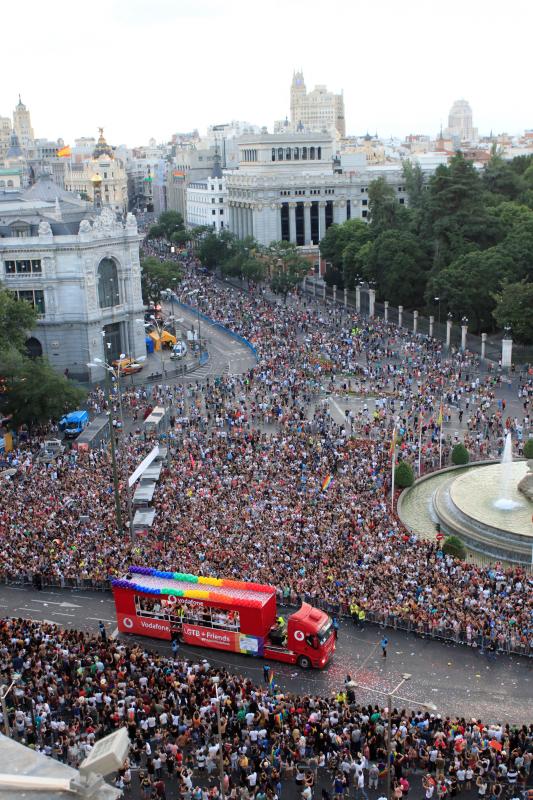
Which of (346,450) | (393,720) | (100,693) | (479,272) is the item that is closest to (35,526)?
(100,693)

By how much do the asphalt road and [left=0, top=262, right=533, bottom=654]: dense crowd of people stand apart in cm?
74

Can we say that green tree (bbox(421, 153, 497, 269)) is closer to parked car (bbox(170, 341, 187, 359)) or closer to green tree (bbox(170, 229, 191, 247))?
parked car (bbox(170, 341, 187, 359))

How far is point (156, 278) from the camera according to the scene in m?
91.9

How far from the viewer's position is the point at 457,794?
21406 millimetres

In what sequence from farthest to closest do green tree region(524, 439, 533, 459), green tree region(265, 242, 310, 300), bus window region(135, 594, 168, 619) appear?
green tree region(265, 242, 310, 300) < green tree region(524, 439, 533, 459) < bus window region(135, 594, 168, 619)

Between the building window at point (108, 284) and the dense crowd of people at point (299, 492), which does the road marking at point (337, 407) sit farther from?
the building window at point (108, 284)

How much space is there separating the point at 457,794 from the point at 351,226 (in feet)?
262

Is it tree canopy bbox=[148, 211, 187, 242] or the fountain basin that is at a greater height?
tree canopy bbox=[148, 211, 187, 242]

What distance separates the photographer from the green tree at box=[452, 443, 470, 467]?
4450 cm

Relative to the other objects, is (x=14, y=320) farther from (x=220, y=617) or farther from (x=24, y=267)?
(x=220, y=617)

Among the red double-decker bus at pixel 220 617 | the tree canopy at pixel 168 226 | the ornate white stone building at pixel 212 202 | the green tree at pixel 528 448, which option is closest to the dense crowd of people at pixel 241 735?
the red double-decker bus at pixel 220 617

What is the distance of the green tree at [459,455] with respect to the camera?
4450 cm

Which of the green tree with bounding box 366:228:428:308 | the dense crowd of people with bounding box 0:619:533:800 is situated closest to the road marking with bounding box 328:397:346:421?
the green tree with bounding box 366:228:428:308

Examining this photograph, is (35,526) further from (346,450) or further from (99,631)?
(346,450)
